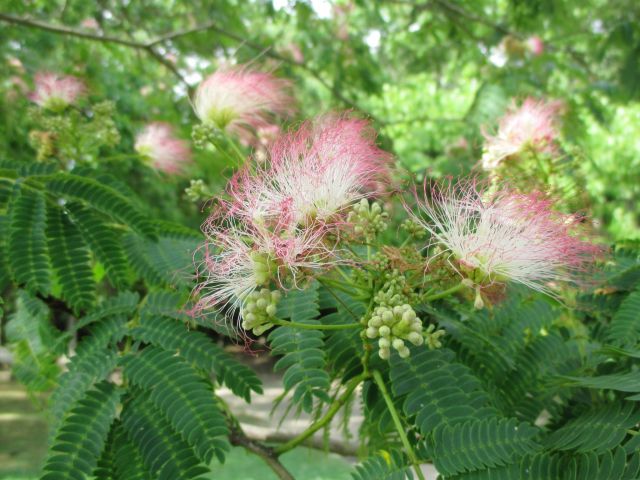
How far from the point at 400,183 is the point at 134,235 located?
99 cm

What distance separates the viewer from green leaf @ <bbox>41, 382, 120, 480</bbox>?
1.45 meters

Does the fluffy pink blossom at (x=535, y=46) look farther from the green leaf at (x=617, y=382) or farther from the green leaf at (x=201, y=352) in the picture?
the green leaf at (x=201, y=352)

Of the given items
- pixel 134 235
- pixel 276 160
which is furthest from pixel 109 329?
pixel 276 160

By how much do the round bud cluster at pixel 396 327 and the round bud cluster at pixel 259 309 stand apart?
0.21 meters

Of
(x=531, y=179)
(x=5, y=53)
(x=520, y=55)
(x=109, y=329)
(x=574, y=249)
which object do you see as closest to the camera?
(x=574, y=249)

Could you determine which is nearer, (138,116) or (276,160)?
(276,160)

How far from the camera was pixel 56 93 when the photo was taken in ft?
9.80

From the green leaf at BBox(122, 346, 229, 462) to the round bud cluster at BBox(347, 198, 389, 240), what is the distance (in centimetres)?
59

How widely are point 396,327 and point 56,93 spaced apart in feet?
8.20

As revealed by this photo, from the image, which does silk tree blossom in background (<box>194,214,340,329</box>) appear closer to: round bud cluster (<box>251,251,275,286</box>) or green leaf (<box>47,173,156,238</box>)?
round bud cluster (<box>251,251,275,286</box>)

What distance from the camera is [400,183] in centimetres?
155

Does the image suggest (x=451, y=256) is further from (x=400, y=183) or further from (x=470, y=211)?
(x=400, y=183)

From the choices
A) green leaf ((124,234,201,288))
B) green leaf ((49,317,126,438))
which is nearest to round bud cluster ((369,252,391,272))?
green leaf ((124,234,201,288))

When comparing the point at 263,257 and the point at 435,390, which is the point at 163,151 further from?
the point at 435,390
